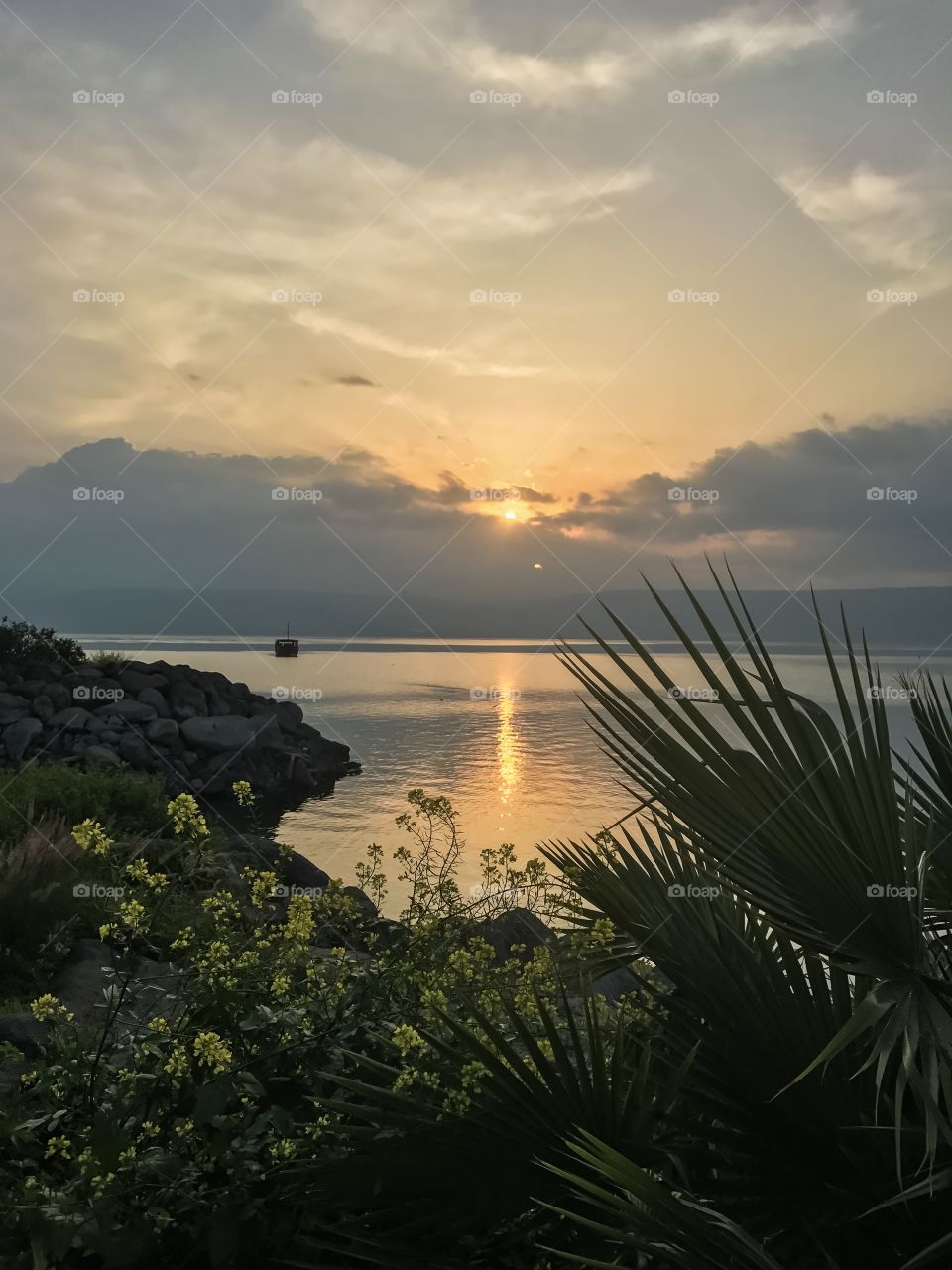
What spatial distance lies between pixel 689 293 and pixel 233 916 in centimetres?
526

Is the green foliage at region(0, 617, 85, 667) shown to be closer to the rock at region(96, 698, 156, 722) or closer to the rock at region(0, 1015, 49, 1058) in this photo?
the rock at region(96, 698, 156, 722)

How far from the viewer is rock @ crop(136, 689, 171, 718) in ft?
49.9

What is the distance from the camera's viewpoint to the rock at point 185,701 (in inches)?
613

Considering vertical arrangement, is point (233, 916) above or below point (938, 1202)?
above

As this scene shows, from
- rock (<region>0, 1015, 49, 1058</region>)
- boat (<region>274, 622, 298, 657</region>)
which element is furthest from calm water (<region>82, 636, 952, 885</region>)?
rock (<region>0, 1015, 49, 1058</region>)

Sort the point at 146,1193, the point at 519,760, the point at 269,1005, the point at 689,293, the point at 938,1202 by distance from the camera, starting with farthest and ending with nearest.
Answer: the point at 519,760 < the point at 689,293 < the point at 269,1005 < the point at 146,1193 < the point at 938,1202

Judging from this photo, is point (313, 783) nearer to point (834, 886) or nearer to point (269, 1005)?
point (269, 1005)

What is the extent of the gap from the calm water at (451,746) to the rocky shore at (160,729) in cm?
79

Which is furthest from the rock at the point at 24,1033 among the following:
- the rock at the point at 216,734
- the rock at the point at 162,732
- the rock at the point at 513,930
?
the rock at the point at 216,734

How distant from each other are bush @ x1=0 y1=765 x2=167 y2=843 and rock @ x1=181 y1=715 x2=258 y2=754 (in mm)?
6594

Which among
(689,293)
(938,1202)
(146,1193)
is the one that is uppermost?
(689,293)

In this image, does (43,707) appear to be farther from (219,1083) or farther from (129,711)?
(219,1083)

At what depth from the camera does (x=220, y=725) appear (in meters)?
15.3

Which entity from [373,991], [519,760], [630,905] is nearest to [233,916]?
[373,991]
